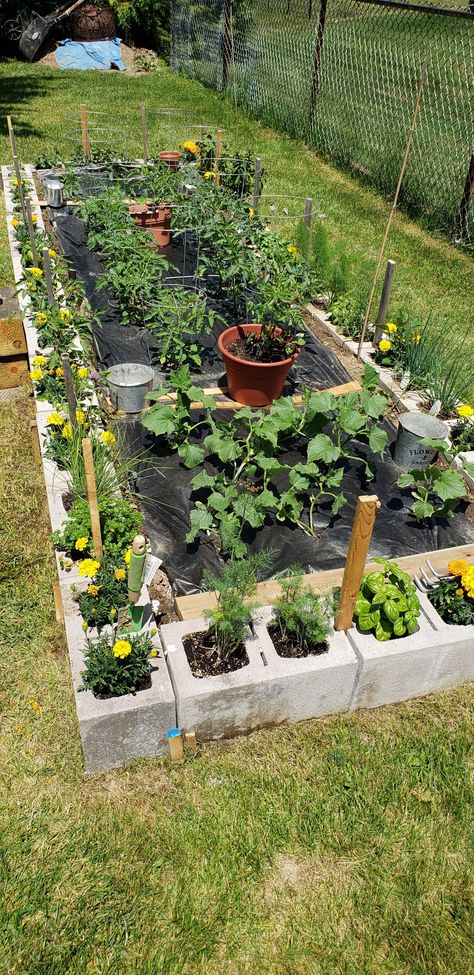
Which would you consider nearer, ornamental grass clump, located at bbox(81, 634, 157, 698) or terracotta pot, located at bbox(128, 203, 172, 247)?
ornamental grass clump, located at bbox(81, 634, 157, 698)

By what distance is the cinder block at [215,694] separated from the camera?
254 cm

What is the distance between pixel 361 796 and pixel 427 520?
4.82 feet

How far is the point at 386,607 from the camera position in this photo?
105 inches

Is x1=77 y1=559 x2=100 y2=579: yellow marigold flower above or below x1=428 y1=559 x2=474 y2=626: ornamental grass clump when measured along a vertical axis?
above

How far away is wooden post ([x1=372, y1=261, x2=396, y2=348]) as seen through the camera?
4.55 m

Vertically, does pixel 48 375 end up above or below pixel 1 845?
above

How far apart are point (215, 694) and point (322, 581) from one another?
2.64ft

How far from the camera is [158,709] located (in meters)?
2.48

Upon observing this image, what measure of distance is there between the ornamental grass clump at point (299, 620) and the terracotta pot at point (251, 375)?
1678 millimetres

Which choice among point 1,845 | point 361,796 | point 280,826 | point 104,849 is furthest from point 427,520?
point 1,845

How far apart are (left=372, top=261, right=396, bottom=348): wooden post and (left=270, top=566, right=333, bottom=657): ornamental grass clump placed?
250 cm

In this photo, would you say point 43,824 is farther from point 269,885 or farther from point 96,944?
point 269,885

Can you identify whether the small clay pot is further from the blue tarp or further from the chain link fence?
the blue tarp

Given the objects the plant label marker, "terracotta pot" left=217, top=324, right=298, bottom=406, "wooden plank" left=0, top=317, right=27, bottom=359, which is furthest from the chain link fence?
the plant label marker
